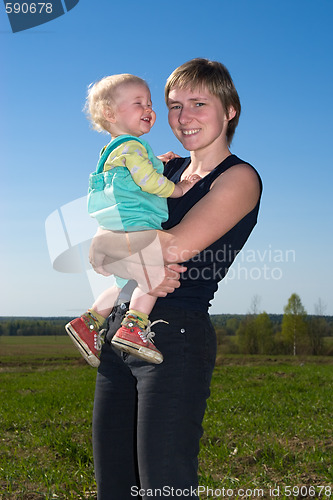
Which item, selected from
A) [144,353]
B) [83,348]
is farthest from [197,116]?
[83,348]

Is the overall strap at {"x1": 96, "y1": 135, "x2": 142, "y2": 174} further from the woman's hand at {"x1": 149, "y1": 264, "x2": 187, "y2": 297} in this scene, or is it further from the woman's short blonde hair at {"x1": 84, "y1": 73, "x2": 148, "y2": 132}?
the woman's hand at {"x1": 149, "y1": 264, "x2": 187, "y2": 297}

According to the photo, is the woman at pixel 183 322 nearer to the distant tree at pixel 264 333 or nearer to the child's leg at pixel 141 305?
the child's leg at pixel 141 305

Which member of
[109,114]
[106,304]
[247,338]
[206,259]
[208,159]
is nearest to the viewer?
[206,259]

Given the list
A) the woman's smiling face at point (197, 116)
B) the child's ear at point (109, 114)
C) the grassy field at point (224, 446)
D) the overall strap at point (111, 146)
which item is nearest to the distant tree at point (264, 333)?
the grassy field at point (224, 446)

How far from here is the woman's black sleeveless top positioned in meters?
2.35

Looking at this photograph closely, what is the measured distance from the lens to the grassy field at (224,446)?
510 centimetres

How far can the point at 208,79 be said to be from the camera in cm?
261

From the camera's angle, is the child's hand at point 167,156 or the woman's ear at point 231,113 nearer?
the woman's ear at point 231,113

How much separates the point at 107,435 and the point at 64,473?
3683 millimetres

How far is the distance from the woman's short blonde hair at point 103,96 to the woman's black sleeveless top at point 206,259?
92 centimetres

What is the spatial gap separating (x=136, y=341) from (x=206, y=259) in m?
0.53

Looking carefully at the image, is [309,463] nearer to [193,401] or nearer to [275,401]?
[193,401]

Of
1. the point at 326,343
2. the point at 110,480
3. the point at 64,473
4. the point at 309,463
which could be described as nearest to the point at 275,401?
the point at 309,463

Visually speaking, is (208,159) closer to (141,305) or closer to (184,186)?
(184,186)
